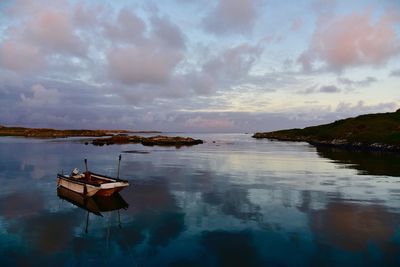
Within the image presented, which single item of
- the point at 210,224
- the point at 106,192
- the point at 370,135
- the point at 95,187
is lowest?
the point at 210,224

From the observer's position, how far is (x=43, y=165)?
2395 inches

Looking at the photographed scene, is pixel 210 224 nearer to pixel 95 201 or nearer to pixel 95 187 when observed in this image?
pixel 95 187

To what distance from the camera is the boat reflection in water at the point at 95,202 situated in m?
30.0

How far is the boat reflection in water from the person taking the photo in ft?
98.6

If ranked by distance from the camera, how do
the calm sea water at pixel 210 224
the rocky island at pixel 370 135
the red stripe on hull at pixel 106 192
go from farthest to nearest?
1. the rocky island at pixel 370 135
2. the red stripe on hull at pixel 106 192
3. the calm sea water at pixel 210 224

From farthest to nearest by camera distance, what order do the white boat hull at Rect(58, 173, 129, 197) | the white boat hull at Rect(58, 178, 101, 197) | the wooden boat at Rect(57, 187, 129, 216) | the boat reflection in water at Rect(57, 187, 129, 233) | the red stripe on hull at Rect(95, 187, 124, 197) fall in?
the red stripe on hull at Rect(95, 187, 124, 197), the white boat hull at Rect(58, 178, 101, 197), the white boat hull at Rect(58, 173, 129, 197), the wooden boat at Rect(57, 187, 129, 216), the boat reflection in water at Rect(57, 187, 129, 233)

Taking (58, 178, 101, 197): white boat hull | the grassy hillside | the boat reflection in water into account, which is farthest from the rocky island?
(58, 178, 101, 197): white boat hull

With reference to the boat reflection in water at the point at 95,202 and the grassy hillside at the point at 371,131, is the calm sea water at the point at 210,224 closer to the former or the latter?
the boat reflection in water at the point at 95,202

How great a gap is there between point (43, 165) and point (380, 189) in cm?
5379

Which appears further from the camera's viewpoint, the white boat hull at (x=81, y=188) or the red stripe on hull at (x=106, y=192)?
the red stripe on hull at (x=106, y=192)

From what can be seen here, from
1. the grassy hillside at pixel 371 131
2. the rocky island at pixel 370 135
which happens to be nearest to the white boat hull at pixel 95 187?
the rocky island at pixel 370 135

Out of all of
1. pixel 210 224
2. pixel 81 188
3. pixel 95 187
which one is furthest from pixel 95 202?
pixel 210 224

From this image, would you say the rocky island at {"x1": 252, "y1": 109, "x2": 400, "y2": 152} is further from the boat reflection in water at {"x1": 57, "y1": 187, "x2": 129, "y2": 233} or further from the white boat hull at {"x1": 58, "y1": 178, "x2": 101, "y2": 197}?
the white boat hull at {"x1": 58, "y1": 178, "x2": 101, "y2": 197}

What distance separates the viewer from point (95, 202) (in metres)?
32.6
